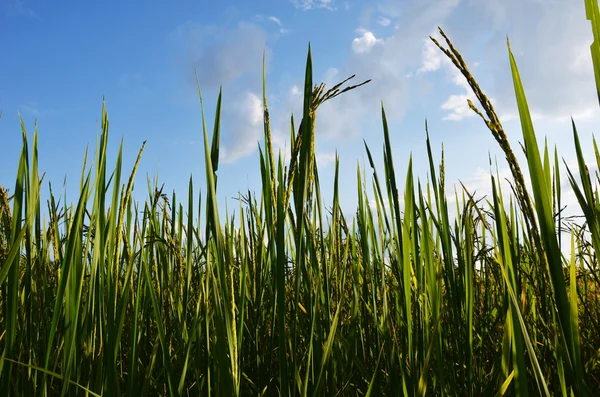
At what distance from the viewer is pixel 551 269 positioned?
655mm

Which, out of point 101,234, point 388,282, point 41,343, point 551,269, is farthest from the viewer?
point 388,282

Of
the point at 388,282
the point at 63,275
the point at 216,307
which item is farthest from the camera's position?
the point at 388,282

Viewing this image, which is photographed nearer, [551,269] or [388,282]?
[551,269]

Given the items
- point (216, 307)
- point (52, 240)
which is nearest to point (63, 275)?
point (216, 307)

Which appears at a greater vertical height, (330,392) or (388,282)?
(388,282)

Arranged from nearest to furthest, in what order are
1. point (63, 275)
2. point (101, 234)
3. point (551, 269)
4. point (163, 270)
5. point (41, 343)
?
point (551, 269), point (63, 275), point (101, 234), point (41, 343), point (163, 270)

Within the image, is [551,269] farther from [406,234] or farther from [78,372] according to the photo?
[78,372]

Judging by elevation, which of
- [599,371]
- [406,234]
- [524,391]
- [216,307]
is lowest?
[599,371]

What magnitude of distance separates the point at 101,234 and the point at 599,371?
188 cm

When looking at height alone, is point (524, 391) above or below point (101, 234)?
below

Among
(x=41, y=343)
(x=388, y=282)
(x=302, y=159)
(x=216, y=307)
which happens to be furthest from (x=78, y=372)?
(x=388, y=282)

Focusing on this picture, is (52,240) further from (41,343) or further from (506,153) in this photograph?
(506,153)

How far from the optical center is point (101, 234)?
111 cm

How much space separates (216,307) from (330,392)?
0.53 metres
